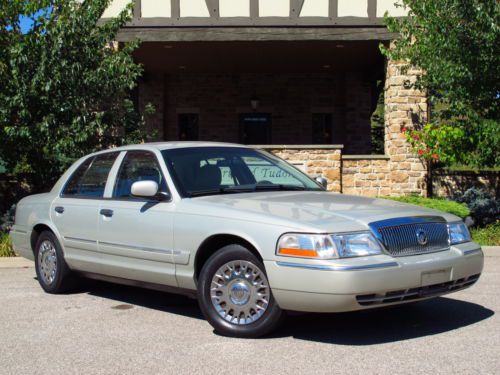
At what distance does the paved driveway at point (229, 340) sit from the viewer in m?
4.70

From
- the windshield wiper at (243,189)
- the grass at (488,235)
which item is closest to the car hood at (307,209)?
the windshield wiper at (243,189)

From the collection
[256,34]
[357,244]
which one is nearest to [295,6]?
[256,34]

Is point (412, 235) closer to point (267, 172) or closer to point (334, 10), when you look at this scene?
point (267, 172)

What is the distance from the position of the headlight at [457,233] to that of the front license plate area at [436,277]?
1.30 feet

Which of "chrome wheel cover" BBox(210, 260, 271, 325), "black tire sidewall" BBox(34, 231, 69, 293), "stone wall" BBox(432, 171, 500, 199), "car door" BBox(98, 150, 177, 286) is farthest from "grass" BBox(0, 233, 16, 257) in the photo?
"stone wall" BBox(432, 171, 500, 199)

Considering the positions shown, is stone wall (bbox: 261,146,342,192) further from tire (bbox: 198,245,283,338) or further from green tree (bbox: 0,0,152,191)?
tire (bbox: 198,245,283,338)

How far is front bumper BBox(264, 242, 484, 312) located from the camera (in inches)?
193

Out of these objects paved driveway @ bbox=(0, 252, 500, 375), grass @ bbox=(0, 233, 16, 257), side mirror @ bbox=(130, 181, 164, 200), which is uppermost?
side mirror @ bbox=(130, 181, 164, 200)

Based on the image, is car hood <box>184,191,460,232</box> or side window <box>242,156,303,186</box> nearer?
car hood <box>184,191,460,232</box>

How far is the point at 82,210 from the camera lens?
6.87 meters

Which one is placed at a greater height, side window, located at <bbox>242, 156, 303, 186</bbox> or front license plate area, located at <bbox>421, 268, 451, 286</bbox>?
side window, located at <bbox>242, 156, 303, 186</bbox>

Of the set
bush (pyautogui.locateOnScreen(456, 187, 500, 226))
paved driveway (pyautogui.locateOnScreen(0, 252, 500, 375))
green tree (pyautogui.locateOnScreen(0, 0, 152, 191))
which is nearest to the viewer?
paved driveway (pyautogui.locateOnScreen(0, 252, 500, 375))

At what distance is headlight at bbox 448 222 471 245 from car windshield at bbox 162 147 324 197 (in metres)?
1.42

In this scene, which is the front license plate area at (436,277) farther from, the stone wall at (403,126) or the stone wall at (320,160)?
the stone wall at (403,126)
